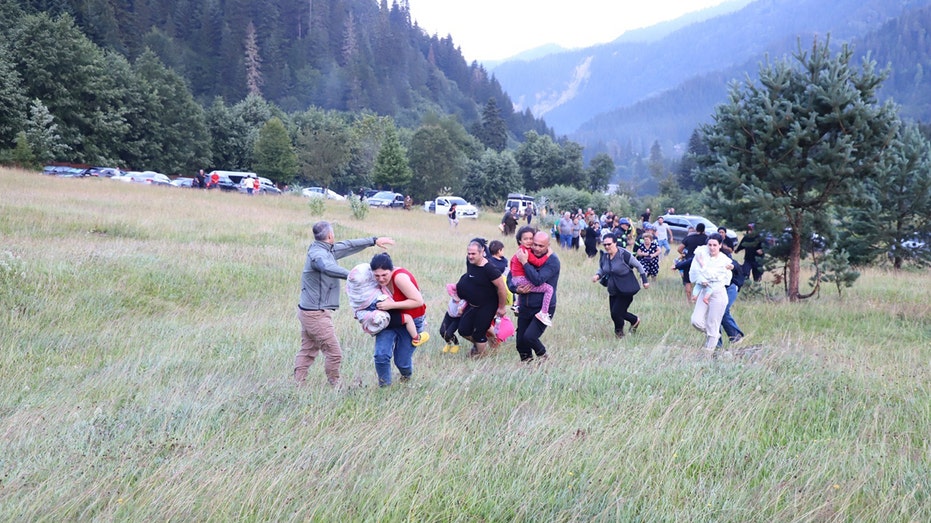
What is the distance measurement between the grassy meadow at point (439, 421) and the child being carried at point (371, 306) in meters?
0.58

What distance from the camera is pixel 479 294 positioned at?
25.4ft

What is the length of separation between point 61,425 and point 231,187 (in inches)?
1613

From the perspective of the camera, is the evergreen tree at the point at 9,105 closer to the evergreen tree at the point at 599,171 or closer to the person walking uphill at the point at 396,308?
the person walking uphill at the point at 396,308

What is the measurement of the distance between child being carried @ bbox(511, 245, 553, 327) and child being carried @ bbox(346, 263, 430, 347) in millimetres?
1823

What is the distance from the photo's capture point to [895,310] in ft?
41.1

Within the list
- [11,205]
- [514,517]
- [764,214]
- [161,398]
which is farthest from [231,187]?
[514,517]

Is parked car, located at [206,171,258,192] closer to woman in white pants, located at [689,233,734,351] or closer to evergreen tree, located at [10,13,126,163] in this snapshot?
evergreen tree, located at [10,13,126,163]

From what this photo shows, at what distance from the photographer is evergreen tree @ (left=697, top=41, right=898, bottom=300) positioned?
1248 centimetres

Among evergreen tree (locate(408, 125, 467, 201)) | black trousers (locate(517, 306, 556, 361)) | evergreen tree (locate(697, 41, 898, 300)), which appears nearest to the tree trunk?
evergreen tree (locate(697, 41, 898, 300))

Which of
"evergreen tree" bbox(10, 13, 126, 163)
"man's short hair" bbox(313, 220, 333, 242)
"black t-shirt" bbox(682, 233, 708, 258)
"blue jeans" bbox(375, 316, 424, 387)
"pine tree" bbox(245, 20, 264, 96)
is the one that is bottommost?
"blue jeans" bbox(375, 316, 424, 387)

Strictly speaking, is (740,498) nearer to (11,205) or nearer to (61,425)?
(61,425)

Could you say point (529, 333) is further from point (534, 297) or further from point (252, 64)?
point (252, 64)

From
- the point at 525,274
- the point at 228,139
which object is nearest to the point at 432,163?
the point at 228,139

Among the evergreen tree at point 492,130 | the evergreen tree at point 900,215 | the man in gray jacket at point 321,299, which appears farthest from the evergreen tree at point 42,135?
the evergreen tree at point 492,130
